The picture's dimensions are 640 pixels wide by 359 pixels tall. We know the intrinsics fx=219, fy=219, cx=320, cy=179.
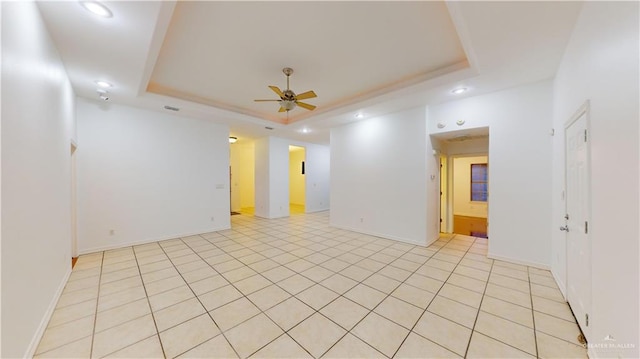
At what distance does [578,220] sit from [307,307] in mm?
2838

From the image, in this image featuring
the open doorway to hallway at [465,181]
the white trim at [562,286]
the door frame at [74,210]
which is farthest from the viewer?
the open doorway to hallway at [465,181]

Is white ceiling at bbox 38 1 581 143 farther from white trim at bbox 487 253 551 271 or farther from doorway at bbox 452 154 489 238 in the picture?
doorway at bbox 452 154 489 238

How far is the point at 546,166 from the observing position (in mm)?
3289

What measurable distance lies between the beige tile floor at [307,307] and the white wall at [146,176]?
2.23ft

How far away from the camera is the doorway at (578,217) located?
1.87 meters

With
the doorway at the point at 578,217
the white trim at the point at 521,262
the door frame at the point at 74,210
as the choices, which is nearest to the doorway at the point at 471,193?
the white trim at the point at 521,262

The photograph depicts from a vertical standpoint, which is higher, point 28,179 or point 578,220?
point 28,179

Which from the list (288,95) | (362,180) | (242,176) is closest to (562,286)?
(362,180)

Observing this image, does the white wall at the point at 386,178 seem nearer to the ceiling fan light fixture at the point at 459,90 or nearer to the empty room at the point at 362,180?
the empty room at the point at 362,180

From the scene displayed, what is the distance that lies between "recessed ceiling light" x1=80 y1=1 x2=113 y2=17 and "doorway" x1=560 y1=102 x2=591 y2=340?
4211 mm

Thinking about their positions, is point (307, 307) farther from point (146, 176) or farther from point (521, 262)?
point (146, 176)

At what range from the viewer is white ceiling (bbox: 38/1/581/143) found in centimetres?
Result: 205

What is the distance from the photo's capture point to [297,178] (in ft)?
34.0

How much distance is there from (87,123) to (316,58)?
440 cm
